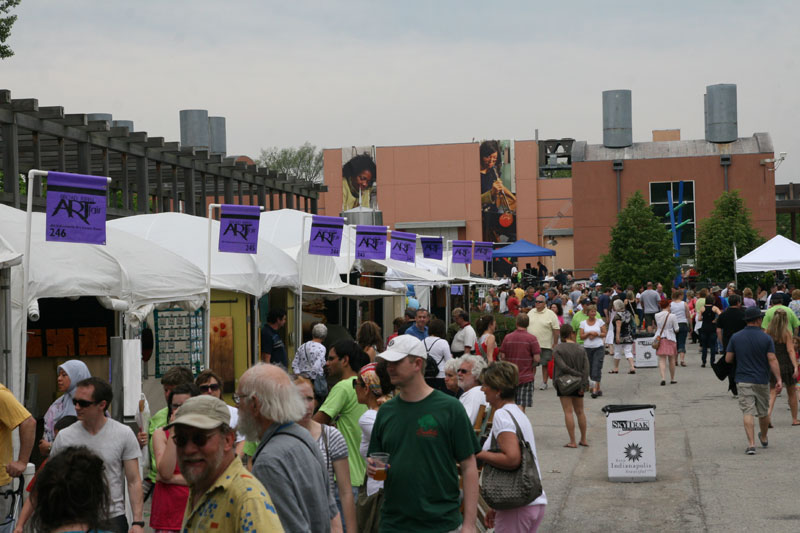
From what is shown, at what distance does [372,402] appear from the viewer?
7.12 m

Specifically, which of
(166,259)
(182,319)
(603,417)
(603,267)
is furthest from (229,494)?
(603,267)

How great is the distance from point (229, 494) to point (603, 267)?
49717 mm

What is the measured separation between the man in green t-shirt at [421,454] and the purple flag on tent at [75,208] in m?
5.04

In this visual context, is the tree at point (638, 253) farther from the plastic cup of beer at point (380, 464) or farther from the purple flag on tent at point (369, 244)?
the plastic cup of beer at point (380, 464)

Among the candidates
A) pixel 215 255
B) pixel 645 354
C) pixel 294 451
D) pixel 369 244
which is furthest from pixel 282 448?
pixel 645 354

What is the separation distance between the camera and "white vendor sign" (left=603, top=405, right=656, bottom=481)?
11617 millimetres

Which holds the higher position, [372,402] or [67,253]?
[67,253]

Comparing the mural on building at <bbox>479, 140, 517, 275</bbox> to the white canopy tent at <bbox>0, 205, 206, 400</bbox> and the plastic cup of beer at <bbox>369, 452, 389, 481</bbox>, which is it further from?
the plastic cup of beer at <bbox>369, 452, 389, 481</bbox>

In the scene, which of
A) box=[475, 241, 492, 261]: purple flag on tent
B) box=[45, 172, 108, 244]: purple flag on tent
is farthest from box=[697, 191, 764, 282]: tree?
box=[45, 172, 108, 244]: purple flag on tent

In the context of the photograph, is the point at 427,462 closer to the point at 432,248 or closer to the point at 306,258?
the point at 306,258

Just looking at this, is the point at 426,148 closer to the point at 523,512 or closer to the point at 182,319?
the point at 182,319

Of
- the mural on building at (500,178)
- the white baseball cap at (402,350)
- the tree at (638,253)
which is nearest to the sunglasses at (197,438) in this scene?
the white baseball cap at (402,350)

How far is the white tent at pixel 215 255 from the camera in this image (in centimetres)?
1549

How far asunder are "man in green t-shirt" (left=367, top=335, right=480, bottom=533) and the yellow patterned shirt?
180 centimetres
